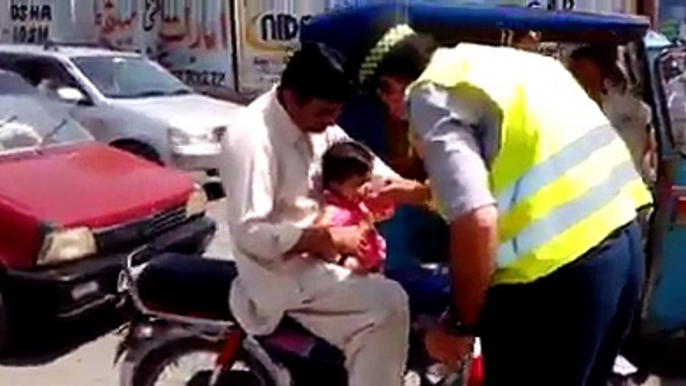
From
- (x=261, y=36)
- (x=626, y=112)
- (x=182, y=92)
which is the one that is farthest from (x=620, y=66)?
(x=261, y=36)

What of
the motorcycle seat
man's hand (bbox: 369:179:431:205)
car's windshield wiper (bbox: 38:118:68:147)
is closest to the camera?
man's hand (bbox: 369:179:431:205)

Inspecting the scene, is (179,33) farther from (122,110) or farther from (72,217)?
(72,217)

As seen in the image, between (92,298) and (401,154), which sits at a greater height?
(401,154)

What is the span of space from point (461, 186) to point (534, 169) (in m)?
0.24

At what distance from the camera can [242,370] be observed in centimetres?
443

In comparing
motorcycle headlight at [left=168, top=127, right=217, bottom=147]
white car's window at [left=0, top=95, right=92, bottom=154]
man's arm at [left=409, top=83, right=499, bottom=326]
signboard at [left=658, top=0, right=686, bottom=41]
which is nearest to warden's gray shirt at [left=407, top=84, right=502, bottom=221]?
man's arm at [left=409, top=83, right=499, bottom=326]

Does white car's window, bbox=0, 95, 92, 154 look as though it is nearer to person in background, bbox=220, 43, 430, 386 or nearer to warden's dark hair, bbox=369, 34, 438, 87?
person in background, bbox=220, 43, 430, 386

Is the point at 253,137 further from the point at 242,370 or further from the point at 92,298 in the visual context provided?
the point at 92,298

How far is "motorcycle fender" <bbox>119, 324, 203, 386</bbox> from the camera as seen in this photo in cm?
461

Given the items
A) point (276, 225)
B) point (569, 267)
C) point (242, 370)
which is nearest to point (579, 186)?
point (569, 267)

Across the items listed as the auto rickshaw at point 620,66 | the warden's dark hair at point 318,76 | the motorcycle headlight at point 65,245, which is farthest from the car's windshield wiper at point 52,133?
the warden's dark hair at point 318,76

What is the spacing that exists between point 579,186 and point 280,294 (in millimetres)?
1348

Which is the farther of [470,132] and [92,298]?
[92,298]

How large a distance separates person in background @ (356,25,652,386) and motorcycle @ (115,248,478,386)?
0.87 m
